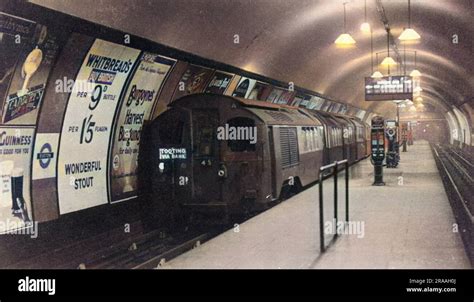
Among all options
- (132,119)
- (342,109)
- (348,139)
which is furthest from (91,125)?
(342,109)

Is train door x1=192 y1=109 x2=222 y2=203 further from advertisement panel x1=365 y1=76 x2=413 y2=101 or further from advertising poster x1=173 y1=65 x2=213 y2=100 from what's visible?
advertisement panel x1=365 y1=76 x2=413 y2=101

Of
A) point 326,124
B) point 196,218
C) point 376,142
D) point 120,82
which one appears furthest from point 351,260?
point 326,124

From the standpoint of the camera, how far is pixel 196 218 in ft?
36.7

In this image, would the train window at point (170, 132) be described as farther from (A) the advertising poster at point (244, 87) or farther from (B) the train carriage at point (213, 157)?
(A) the advertising poster at point (244, 87)

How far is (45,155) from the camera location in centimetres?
937

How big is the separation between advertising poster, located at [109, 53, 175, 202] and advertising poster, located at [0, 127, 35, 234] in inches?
104

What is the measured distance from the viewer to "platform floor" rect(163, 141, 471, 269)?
6.96 meters

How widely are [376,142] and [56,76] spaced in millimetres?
10276

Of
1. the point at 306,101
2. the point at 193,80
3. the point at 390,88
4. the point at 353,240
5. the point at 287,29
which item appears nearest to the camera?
the point at 353,240

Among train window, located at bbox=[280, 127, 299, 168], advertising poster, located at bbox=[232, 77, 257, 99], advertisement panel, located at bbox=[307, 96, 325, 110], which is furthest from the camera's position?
advertisement panel, located at bbox=[307, 96, 325, 110]

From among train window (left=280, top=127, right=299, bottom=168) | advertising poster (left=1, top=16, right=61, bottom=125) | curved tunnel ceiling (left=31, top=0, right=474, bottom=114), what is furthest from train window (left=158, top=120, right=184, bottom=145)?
advertising poster (left=1, top=16, right=61, bottom=125)

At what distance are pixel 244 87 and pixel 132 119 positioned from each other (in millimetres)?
6085

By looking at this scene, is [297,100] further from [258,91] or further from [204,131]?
[204,131]
